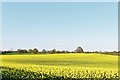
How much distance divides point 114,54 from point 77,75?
748cm

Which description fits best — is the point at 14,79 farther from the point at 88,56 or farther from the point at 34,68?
the point at 88,56

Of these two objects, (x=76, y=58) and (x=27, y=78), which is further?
(x=76, y=58)

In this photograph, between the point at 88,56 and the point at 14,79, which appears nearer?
the point at 14,79

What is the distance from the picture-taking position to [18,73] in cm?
1595

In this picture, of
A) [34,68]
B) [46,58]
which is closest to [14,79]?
[34,68]

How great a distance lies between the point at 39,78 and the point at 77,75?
1987mm

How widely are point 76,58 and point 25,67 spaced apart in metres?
7.25

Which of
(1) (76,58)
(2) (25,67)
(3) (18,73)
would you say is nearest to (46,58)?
(1) (76,58)

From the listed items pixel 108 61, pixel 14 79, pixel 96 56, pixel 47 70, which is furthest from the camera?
pixel 96 56

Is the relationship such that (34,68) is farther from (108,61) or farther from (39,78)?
(108,61)

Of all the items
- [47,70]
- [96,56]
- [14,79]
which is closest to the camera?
[14,79]

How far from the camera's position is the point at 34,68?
1712 centimetres

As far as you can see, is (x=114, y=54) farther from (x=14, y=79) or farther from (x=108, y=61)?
(x=14, y=79)

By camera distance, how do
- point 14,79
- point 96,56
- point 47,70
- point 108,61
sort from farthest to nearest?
1. point 96,56
2. point 108,61
3. point 47,70
4. point 14,79
